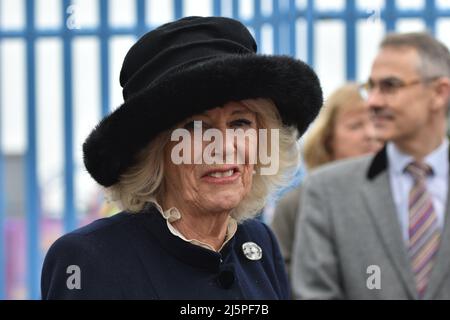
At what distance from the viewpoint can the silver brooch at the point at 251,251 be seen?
81.6 inches

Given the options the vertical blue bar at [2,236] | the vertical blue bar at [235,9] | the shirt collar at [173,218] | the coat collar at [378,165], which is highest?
the vertical blue bar at [235,9]

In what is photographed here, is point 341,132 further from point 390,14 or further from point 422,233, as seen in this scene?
point 422,233

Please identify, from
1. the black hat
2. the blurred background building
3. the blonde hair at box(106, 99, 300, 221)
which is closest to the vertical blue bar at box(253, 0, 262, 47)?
the blurred background building

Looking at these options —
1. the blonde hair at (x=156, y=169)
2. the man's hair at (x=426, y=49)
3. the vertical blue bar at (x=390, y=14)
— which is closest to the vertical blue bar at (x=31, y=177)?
the vertical blue bar at (x=390, y=14)

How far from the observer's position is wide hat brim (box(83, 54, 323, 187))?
1.81 meters

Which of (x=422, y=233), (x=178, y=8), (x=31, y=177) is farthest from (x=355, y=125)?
(x=31, y=177)

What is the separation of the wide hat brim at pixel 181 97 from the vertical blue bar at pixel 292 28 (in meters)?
2.06

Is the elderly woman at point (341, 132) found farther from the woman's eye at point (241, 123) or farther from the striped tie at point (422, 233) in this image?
the woman's eye at point (241, 123)

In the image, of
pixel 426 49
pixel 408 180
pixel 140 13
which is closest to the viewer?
pixel 408 180

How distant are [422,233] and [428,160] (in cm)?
31

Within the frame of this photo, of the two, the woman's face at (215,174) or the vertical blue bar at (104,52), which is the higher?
the vertical blue bar at (104,52)

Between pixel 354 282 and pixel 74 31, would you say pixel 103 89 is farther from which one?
pixel 354 282

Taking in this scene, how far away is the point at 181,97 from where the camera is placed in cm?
181
